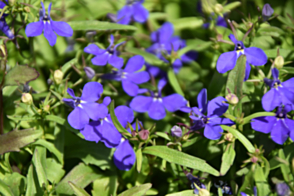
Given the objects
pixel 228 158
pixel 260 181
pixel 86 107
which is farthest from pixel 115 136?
pixel 260 181

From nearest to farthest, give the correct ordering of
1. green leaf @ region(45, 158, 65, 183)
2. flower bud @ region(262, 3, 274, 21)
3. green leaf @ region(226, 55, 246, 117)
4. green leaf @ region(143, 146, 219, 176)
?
green leaf @ region(143, 146, 219, 176) → green leaf @ region(226, 55, 246, 117) → flower bud @ region(262, 3, 274, 21) → green leaf @ region(45, 158, 65, 183)

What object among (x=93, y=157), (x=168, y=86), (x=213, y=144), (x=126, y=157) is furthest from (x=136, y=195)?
(x=168, y=86)

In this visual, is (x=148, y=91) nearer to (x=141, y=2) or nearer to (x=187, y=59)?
(x=187, y=59)

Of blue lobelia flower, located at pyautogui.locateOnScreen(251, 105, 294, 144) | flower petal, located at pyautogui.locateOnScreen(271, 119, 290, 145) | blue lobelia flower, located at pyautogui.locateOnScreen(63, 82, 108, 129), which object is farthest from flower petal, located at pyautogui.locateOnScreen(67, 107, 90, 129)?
flower petal, located at pyautogui.locateOnScreen(271, 119, 290, 145)

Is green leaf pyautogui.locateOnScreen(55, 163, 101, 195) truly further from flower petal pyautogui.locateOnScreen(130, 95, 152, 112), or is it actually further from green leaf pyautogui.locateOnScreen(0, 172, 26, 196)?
flower petal pyautogui.locateOnScreen(130, 95, 152, 112)

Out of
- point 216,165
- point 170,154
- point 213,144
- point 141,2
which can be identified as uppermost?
point 141,2
